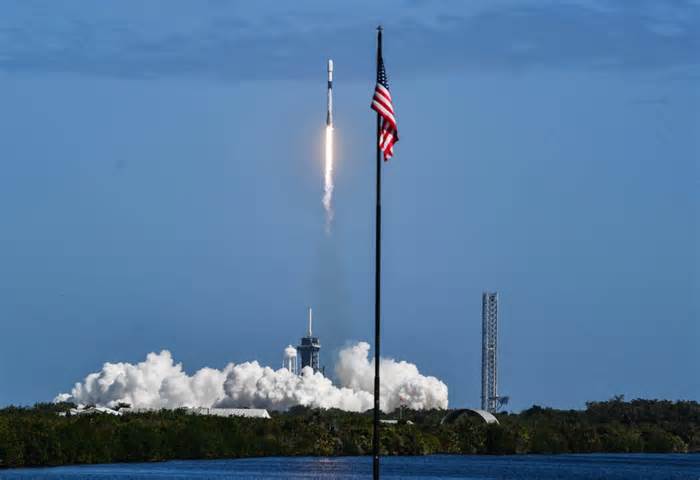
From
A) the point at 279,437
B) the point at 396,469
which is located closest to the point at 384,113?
the point at 396,469

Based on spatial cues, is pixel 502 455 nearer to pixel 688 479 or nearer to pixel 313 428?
pixel 313 428

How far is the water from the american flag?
50.7 metres

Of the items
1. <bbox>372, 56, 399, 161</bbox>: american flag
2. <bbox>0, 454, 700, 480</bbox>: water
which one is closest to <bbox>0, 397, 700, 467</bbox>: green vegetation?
<bbox>0, 454, 700, 480</bbox>: water

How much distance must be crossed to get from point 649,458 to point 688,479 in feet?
163

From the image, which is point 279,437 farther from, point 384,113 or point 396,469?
point 384,113

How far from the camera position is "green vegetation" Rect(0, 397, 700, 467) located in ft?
396

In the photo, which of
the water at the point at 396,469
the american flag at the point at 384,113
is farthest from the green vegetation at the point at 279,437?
the american flag at the point at 384,113

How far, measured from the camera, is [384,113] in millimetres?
55688

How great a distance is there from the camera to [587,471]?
434 feet

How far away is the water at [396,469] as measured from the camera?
11075 cm

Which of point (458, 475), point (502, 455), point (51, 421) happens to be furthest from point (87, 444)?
point (502, 455)

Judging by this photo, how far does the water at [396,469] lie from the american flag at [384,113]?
50.7 m

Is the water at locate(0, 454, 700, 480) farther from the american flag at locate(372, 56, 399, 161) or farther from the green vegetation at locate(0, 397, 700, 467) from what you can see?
the american flag at locate(372, 56, 399, 161)

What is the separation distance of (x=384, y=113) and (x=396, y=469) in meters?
73.3
